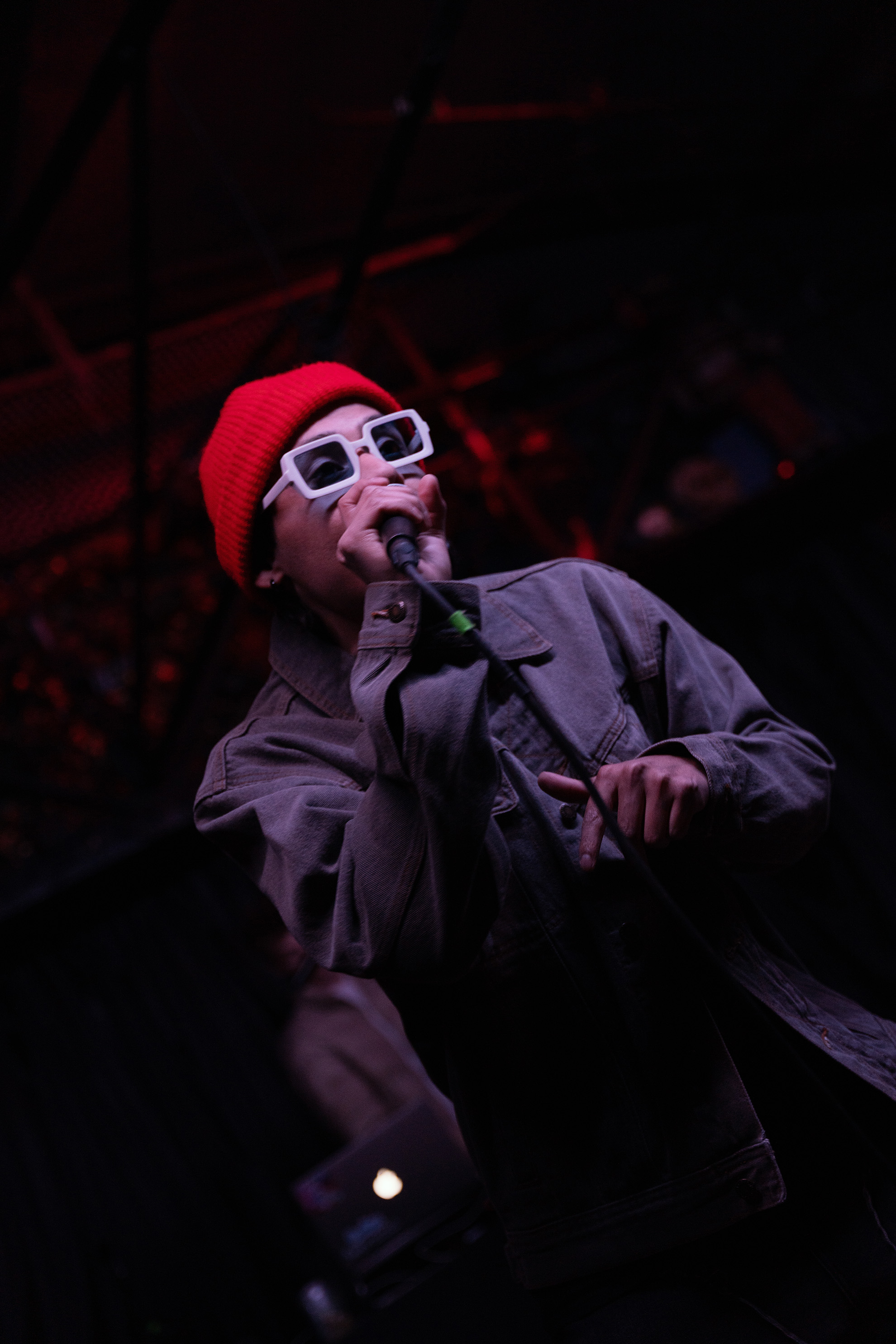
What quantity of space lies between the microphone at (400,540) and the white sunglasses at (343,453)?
190mm

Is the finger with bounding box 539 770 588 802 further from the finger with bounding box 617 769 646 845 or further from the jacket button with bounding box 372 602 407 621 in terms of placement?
the jacket button with bounding box 372 602 407 621

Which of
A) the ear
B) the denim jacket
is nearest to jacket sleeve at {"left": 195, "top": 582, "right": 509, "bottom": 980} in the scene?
the denim jacket

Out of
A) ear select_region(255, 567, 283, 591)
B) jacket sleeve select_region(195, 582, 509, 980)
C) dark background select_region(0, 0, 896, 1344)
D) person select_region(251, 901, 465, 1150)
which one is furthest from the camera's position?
person select_region(251, 901, 465, 1150)

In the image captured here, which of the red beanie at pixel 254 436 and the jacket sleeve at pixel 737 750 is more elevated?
the red beanie at pixel 254 436

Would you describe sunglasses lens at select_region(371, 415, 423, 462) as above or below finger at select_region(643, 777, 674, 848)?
above

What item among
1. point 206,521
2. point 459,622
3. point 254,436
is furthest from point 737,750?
point 206,521

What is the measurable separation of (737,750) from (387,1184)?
303 cm

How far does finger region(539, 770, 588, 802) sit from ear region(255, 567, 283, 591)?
1.63 ft

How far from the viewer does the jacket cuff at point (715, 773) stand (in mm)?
981

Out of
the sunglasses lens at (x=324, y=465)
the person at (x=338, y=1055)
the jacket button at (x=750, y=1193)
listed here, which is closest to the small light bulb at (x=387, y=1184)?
the person at (x=338, y=1055)

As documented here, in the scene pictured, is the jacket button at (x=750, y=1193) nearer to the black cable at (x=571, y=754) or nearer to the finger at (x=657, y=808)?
the black cable at (x=571, y=754)

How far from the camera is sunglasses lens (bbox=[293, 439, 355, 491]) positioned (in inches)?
43.8

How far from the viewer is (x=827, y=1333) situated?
948mm

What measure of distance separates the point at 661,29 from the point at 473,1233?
4981 millimetres
